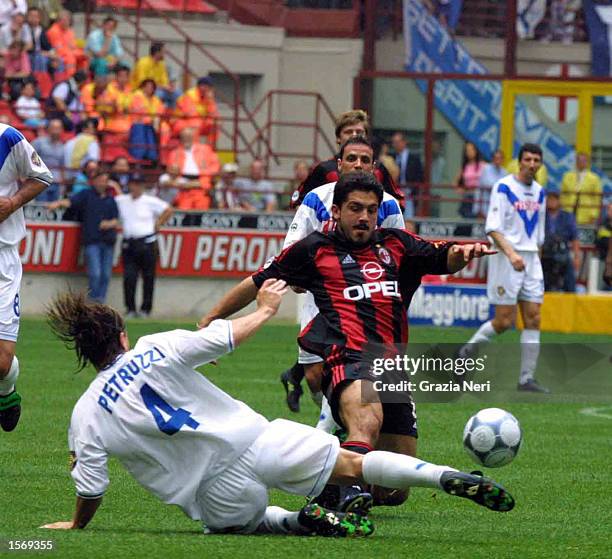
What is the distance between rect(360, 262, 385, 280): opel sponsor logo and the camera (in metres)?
7.29

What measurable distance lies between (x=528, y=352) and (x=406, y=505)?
616 cm

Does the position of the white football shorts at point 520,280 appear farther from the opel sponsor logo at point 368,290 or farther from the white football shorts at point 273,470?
the white football shorts at point 273,470

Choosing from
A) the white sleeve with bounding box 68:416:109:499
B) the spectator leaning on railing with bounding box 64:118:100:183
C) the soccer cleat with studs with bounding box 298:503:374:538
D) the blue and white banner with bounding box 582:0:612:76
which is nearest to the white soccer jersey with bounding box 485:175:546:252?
the soccer cleat with studs with bounding box 298:503:374:538

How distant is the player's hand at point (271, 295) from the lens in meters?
6.44

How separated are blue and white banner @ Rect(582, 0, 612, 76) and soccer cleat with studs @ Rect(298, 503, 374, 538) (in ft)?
76.3

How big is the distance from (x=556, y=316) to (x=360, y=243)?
48.4ft

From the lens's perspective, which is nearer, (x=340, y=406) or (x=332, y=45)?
(x=340, y=406)

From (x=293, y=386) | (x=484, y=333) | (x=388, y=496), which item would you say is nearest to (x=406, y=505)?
(x=388, y=496)

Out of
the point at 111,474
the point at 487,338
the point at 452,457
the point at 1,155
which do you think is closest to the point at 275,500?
the point at 111,474

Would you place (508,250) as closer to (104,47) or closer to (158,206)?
(158,206)

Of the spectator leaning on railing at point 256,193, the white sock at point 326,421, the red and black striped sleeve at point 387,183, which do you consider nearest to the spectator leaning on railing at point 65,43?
the spectator leaning on railing at point 256,193

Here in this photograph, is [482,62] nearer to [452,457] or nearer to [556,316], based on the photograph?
[556,316]

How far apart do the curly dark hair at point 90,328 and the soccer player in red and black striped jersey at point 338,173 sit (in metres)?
2.76

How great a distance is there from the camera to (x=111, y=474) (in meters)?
8.91
